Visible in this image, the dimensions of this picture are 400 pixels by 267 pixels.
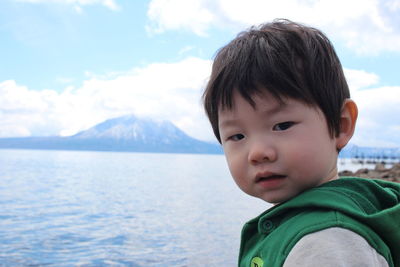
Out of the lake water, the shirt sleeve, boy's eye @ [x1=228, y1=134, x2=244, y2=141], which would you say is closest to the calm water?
the lake water

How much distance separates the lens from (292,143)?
1.45m

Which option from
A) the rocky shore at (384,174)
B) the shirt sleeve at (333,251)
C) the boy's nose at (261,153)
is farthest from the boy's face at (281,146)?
the rocky shore at (384,174)

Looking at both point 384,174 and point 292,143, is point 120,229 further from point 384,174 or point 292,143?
point 292,143

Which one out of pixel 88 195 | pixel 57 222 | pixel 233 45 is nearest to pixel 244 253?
pixel 233 45

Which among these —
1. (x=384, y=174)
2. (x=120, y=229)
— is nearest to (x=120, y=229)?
(x=120, y=229)

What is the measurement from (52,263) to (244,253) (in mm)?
10631

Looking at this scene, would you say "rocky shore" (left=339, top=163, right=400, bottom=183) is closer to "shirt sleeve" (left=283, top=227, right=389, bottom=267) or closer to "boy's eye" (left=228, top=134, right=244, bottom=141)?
"boy's eye" (left=228, top=134, right=244, bottom=141)

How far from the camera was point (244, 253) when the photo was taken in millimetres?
1664

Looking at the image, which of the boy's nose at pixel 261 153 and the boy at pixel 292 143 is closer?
the boy at pixel 292 143

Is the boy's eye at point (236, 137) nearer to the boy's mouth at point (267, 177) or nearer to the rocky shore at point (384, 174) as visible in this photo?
the boy's mouth at point (267, 177)

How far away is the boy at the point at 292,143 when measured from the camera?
1230 millimetres

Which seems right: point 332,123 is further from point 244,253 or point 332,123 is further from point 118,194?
point 118,194

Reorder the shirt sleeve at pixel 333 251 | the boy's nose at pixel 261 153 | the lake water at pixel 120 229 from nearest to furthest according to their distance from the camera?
the shirt sleeve at pixel 333 251
the boy's nose at pixel 261 153
the lake water at pixel 120 229

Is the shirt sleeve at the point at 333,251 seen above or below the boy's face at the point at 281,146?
below
